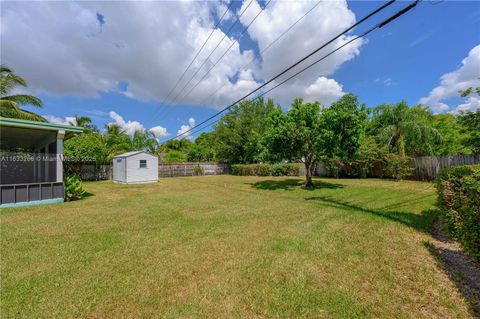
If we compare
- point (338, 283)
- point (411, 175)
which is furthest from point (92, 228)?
point (411, 175)

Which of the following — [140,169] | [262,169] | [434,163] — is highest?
[140,169]

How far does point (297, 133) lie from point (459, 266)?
9.20 m

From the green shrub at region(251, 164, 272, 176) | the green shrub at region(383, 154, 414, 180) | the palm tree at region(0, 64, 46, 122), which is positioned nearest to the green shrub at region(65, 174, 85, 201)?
the palm tree at region(0, 64, 46, 122)

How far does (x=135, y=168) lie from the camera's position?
17.6 meters

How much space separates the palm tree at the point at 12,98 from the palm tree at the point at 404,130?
78.2 ft

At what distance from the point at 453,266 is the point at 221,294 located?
358 centimetres

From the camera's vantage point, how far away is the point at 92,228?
5.51 m

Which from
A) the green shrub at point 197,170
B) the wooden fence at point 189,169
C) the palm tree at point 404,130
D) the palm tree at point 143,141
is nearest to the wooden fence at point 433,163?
the palm tree at point 404,130

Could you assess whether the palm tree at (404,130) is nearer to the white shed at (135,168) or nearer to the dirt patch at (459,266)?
the dirt patch at (459,266)

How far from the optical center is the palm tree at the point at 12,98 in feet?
40.5

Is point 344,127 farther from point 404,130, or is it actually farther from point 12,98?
point 12,98

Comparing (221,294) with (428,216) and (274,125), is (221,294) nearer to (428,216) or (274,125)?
(428,216)

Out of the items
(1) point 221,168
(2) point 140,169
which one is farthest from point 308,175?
(1) point 221,168

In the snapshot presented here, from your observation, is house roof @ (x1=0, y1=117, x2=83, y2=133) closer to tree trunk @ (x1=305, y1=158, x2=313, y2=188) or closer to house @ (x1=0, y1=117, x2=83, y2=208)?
house @ (x1=0, y1=117, x2=83, y2=208)
